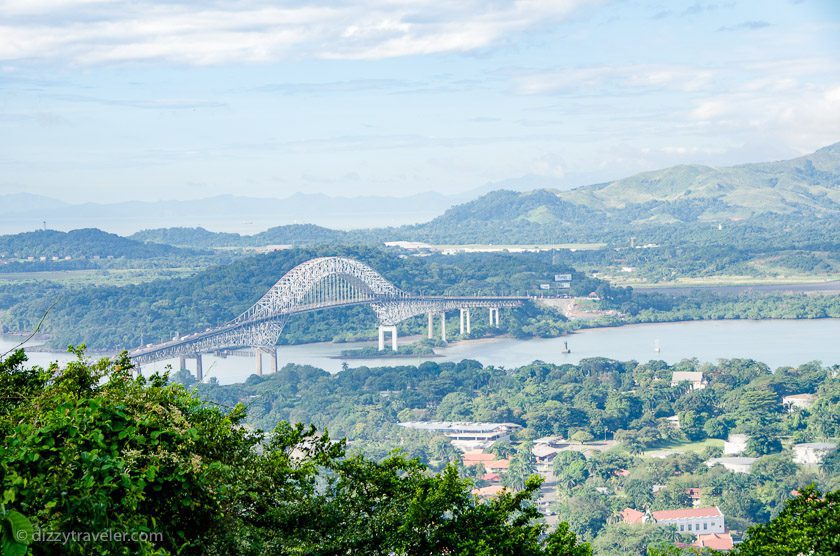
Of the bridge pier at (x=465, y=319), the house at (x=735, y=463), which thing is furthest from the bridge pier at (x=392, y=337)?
the house at (x=735, y=463)

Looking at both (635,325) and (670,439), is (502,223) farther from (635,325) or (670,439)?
(670,439)

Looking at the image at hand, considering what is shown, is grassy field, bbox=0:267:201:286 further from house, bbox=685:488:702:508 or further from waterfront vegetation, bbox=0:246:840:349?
house, bbox=685:488:702:508

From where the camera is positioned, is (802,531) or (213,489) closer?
(213,489)

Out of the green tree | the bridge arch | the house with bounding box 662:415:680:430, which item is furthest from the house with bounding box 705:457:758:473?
the bridge arch

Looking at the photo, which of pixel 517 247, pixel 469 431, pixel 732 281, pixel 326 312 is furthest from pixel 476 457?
pixel 517 247

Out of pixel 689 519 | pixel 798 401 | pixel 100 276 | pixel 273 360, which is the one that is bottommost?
pixel 798 401

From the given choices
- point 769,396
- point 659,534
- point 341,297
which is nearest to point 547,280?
point 341,297

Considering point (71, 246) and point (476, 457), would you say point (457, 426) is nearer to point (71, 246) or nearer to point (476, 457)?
point (476, 457)

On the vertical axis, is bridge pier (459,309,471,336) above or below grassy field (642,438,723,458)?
above
